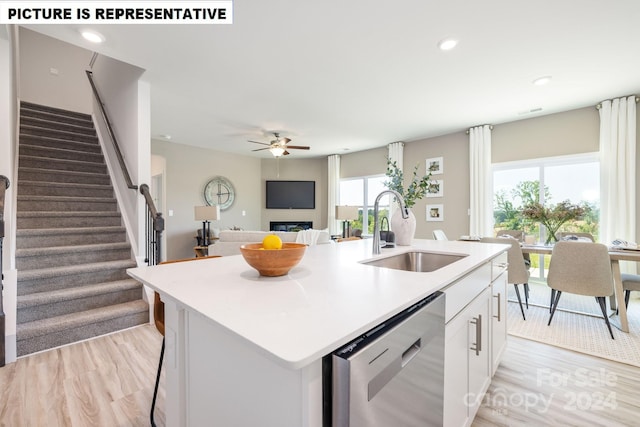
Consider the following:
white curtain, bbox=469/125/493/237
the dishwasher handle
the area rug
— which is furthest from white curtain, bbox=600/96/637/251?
the dishwasher handle

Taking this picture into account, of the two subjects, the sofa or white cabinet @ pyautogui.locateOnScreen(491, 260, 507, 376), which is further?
the sofa

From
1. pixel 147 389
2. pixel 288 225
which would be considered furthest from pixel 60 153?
pixel 288 225

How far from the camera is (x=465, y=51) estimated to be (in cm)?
247

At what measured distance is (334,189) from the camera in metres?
7.03

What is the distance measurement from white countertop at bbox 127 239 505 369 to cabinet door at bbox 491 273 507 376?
0.61 m

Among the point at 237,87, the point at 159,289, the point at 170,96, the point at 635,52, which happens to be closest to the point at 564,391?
the point at 159,289

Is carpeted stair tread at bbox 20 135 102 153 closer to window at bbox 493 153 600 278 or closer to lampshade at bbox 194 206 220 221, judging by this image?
lampshade at bbox 194 206 220 221

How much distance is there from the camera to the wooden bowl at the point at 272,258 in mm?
963

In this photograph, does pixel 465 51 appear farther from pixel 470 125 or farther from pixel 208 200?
pixel 208 200

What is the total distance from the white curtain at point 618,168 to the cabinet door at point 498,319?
9.57 ft

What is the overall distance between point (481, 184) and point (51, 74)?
7891 mm

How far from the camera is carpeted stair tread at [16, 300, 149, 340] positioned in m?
2.14

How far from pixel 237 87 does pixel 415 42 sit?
1.99 metres

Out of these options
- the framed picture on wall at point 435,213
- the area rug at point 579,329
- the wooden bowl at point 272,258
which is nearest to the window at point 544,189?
the framed picture on wall at point 435,213
